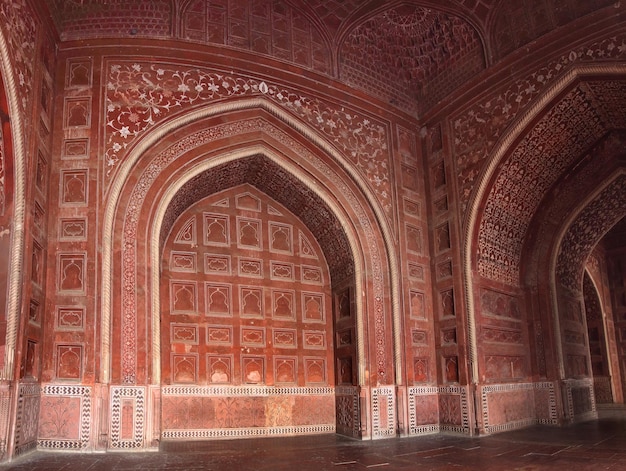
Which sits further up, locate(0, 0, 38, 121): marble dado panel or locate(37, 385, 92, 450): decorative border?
locate(0, 0, 38, 121): marble dado panel

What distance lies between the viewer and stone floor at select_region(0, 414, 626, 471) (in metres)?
6.32

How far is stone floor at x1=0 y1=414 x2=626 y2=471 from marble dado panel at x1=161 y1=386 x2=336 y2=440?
0.34m

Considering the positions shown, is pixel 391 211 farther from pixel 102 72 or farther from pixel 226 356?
pixel 102 72

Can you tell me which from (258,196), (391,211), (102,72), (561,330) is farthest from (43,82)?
(561,330)

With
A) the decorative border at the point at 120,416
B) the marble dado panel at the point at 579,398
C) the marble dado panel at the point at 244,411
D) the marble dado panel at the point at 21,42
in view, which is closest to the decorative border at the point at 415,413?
the marble dado panel at the point at 244,411

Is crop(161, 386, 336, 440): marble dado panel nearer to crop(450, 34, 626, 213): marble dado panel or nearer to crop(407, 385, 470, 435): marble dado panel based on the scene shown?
crop(407, 385, 470, 435): marble dado panel

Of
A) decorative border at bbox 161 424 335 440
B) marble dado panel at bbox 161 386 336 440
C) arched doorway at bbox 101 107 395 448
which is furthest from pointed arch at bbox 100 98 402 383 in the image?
decorative border at bbox 161 424 335 440

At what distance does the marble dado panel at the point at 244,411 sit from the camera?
28.5ft

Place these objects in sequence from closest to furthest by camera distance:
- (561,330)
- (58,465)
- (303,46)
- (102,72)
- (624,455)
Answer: (58,465), (624,455), (102,72), (303,46), (561,330)

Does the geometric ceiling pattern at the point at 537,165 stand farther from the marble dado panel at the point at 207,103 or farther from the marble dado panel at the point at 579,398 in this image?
the marble dado panel at the point at 579,398

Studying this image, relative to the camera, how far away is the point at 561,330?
10.9 meters

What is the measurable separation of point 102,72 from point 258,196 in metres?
3.24

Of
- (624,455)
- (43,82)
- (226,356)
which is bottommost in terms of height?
(624,455)

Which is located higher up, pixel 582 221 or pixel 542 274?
pixel 582 221
